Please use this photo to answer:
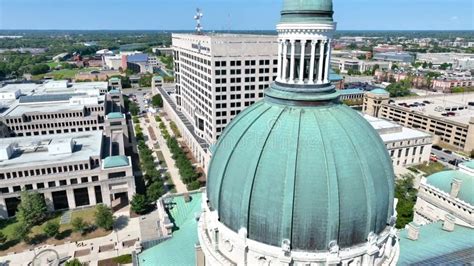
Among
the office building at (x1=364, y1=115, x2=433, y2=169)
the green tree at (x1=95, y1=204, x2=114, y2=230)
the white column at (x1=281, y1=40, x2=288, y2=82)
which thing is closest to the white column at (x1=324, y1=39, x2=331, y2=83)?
the white column at (x1=281, y1=40, x2=288, y2=82)

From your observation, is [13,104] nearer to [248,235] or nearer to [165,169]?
[165,169]

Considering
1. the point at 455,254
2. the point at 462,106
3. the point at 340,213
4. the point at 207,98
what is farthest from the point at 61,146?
the point at 462,106

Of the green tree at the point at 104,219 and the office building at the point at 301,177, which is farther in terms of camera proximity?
the green tree at the point at 104,219

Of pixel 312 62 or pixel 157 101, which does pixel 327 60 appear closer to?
pixel 312 62

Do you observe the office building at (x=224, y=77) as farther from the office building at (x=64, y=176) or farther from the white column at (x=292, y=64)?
the white column at (x=292, y=64)

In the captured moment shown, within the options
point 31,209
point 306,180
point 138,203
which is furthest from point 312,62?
point 31,209

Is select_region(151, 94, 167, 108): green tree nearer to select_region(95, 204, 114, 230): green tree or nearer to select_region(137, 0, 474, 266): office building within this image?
select_region(95, 204, 114, 230): green tree

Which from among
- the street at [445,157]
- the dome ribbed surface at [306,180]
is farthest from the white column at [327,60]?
the street at [445,157]
